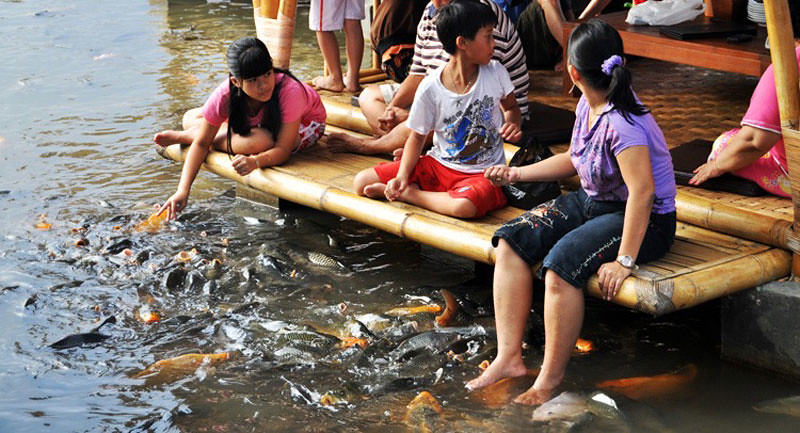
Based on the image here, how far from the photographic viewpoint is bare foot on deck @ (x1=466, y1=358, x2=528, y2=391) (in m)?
3.93

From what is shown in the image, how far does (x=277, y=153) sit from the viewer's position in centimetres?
559

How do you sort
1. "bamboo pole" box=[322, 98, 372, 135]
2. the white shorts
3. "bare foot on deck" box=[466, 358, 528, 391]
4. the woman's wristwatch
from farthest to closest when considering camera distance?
1. the white shorts
2. "bamboo pole" box=[322, 98, 372, 135]
3. "bare foot on deck" box=[466, 358, 528, 391]
4. the woman's wristwatch

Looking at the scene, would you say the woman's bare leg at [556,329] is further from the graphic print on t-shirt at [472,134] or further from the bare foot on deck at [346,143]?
the bare foot on deck at [346,143]

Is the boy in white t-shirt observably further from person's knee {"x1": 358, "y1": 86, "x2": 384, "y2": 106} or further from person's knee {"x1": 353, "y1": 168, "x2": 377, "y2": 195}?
person's knee {"x1": 358, "y1": 86, "x2": 384, "y2": 106}

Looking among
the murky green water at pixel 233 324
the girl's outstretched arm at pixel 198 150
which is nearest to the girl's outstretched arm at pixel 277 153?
the girl's outstretched arm at pixel 198 150

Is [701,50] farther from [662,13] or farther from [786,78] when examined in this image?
[786,78]

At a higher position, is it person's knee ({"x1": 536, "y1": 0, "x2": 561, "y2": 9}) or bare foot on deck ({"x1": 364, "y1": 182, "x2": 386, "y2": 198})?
person's knee ({"x1": 536, "y1": 0, "x2": 561, "y2": 9})

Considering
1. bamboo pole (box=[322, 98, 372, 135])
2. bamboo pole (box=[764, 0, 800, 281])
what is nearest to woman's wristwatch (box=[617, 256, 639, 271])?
bamboo pole (box=[764, 0, 800, 281])

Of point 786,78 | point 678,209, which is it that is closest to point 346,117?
point 678,209

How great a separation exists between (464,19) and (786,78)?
4.64 ft

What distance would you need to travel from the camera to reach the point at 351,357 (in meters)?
4.27

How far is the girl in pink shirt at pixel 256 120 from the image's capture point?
5320mm

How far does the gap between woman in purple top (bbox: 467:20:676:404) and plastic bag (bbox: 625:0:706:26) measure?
7.90ft

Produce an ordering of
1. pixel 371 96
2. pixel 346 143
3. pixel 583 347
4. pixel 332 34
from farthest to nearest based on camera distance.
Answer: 1. pixel 332 34
2. pixel 371 96
3. pixel 346 143
4. pixel 583 347
